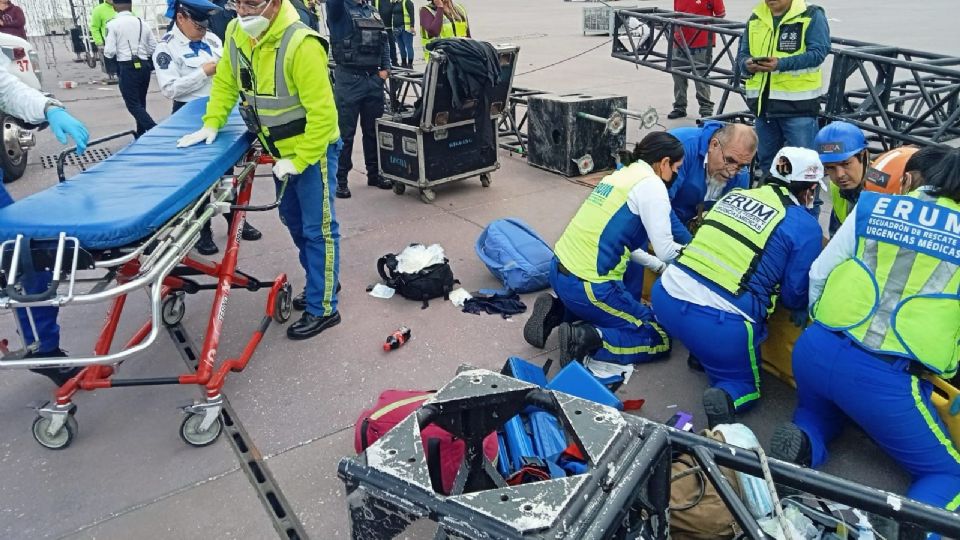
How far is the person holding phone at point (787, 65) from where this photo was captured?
17.6ft

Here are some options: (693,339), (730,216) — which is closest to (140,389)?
(693,339)

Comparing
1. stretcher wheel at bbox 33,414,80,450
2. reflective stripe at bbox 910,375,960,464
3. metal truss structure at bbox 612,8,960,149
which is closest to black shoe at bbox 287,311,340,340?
stretcher wheel at bbox 33,414,80,450

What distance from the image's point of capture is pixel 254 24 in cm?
364

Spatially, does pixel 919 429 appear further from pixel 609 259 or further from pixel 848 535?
pixel 609 259

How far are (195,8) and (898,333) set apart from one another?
185 inches

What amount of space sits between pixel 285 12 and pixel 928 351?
3369 mm

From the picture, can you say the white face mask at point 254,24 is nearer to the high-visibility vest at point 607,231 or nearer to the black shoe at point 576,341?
the high-visibility vest at point 607,231

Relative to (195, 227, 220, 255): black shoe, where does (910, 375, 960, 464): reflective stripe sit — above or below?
above

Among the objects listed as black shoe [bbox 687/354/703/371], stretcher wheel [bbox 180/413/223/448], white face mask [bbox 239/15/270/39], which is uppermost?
white face mask [bbox 239/15/270/39]

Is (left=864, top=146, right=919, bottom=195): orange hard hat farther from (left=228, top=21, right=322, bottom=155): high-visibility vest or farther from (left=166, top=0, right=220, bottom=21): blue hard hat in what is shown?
(left=166, top=0, right=220, bottom=21): blue hard hat

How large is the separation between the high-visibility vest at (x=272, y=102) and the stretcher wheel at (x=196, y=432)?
61.2 inches

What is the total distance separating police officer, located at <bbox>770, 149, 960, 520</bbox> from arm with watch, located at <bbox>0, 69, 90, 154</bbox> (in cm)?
348

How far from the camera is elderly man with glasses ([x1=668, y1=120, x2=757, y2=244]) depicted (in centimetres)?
411

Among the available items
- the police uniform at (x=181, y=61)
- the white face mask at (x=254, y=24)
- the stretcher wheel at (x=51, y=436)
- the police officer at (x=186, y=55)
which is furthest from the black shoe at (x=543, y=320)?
the police uniform at (x=181, y=61)
